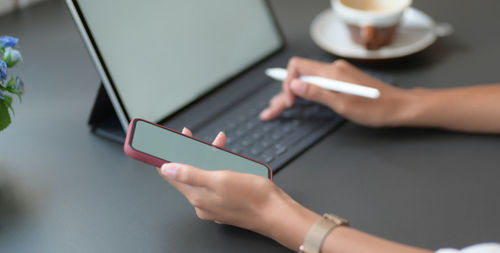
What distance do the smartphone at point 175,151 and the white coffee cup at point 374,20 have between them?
393mm

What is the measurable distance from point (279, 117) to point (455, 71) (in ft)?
1.13

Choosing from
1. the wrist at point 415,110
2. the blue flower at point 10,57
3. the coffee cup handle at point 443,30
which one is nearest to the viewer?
the blue flower at point 10,57

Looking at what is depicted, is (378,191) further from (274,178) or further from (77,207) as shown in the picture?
(77,207)

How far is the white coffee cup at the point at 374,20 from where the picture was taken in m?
0.93

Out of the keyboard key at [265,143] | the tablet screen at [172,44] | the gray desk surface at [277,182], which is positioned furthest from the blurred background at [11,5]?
the keyboard key at [265,143]

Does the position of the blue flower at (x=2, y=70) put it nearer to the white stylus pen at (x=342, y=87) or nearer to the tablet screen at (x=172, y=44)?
the tablet screen at (x=172, y=44)

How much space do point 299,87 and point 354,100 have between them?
3.5 inches

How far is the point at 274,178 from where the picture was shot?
753mm

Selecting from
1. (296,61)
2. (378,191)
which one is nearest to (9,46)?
(296,61)

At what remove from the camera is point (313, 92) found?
830mm

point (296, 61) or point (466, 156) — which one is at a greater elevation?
point (296, 61)

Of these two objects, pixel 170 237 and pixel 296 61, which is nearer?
pixel 170 237

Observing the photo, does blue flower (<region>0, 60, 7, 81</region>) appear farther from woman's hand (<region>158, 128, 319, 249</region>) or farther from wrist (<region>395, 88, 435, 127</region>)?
wrist (<region>395, 88, 435, 127</region>)

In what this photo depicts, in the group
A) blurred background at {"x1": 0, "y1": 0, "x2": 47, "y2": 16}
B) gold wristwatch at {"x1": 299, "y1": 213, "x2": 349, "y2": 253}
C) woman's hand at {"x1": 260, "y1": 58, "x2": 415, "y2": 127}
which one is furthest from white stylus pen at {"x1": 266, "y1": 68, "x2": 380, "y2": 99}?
blurred background at {"x1": 0, "y1": 0, "x2": 47, "y2": 16}
